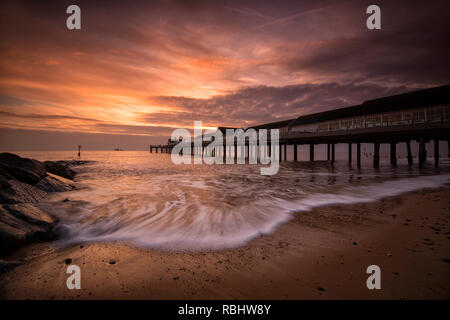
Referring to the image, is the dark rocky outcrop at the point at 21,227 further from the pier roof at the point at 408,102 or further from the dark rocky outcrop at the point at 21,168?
the pier roof at the point at 408,102

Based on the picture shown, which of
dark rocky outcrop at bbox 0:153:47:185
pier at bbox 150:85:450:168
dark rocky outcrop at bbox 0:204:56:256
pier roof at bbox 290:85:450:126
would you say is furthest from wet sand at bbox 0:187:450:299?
pier roof at bbox 290:85:450:126

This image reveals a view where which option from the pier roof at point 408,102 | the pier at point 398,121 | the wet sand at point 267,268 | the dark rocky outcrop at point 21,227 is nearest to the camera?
the wet sand at point 267,268

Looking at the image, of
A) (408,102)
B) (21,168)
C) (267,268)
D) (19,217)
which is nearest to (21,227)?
(19,217)

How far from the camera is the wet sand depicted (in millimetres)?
2496

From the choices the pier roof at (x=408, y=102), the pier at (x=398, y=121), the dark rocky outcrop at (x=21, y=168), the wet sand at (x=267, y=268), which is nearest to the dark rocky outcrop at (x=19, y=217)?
the dark rocky outcrop at (x=21, y=168)

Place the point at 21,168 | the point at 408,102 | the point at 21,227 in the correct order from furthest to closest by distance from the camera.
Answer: the point at 408,102
the point at 21,168
the point at 21,227

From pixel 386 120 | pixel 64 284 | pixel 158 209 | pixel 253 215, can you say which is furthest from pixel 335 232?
pixel 386 120

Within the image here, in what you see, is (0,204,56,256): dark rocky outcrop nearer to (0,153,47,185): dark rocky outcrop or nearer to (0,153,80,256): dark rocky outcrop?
(0,153,80,256): dark rocky outcrop

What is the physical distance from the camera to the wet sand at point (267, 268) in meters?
2.50

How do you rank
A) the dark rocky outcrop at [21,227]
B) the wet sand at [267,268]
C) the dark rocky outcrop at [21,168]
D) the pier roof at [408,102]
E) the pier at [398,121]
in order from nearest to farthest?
the wet sand at [267,268] → the dark rocky outcrop at [21,227] → the dark rocky outcrop at [21,168] → the pier at [398,121] → the pier roof at [408,102]

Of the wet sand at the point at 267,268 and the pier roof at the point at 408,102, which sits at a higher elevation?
the pier roof at the point at 408,102

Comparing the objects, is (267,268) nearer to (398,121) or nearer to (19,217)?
(19,217)

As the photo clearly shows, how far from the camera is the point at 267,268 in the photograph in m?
3.04
